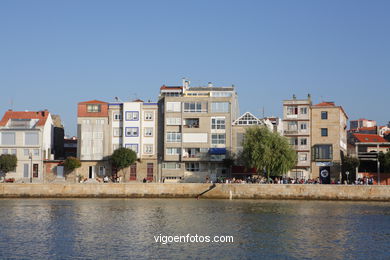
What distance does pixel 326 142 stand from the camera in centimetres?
8462

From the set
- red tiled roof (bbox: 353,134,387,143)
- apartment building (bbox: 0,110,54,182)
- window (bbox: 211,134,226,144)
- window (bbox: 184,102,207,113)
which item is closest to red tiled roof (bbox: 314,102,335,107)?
window (bbox: 211,134,226,144)

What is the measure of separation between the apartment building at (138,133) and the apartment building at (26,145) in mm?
9896

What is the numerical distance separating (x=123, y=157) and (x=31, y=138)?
14233mm

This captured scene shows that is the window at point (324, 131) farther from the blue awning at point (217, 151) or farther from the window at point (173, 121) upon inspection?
the window at point (173, 121)

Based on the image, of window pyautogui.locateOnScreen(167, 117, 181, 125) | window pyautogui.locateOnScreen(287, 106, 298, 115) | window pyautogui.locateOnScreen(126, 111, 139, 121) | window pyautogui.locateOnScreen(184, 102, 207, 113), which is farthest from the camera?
window pyautogui.locateOnScreen(126, 111, 139, 121)

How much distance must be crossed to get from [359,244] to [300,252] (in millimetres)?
5465

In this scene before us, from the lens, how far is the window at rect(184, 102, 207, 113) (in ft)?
281

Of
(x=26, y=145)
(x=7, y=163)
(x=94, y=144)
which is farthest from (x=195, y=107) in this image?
(x=7, y=163)

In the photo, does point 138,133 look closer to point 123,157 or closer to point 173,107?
point 123,157

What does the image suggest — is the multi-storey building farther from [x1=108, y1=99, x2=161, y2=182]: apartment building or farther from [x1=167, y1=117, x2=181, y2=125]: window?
[x1=108, y1=99, x2=161, y2=182]: apartment building

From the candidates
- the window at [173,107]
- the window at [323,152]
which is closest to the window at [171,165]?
the window at [173,107]

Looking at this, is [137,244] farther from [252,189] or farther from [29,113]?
[29,113]

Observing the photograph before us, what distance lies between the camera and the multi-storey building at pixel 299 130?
8506cm

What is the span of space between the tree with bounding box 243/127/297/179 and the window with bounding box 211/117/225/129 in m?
7.07
